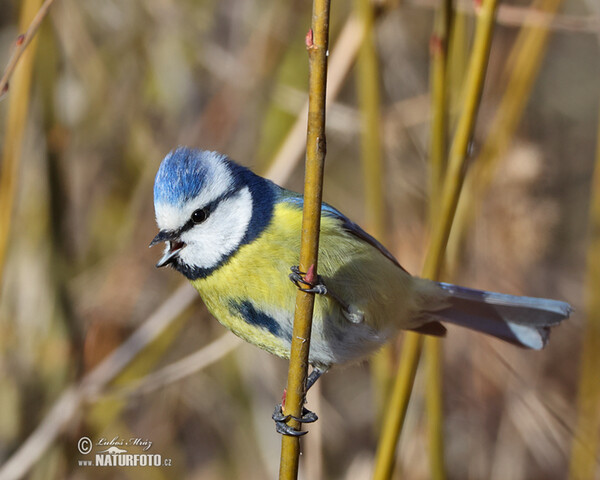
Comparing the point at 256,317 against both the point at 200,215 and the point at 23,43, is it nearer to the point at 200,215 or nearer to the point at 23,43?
the point at 200,215

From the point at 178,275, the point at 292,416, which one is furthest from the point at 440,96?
the point at 178,275

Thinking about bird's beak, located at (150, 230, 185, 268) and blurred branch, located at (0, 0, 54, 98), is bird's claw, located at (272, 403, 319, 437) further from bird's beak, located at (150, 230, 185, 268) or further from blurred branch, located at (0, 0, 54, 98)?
blurred branch, located at (0, 0, 54, 98)

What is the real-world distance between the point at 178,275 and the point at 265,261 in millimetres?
959

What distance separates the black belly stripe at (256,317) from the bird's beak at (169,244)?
140mm

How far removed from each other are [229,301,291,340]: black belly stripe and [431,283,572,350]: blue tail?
Answer: 42 cm

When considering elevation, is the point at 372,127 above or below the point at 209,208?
above

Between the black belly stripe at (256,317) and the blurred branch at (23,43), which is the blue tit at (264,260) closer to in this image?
the black belly stripe at (256,317)

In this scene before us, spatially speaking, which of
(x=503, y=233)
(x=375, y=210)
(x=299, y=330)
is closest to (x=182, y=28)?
(x=375, y=210)

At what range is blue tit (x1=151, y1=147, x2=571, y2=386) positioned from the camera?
45.4 inches

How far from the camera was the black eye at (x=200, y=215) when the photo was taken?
3.84 ft

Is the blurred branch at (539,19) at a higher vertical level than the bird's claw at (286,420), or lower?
higher

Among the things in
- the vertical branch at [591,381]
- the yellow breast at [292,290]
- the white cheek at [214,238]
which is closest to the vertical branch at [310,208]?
the yellow breast at [292,290]

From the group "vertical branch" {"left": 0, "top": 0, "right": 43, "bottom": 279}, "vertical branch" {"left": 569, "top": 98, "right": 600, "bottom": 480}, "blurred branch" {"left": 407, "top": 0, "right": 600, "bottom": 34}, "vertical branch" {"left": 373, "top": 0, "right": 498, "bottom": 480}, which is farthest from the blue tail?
"vertical branch" {"left": 0, "top": 0, "right": 43, "bottom": 279}

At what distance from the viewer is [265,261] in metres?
1.15
